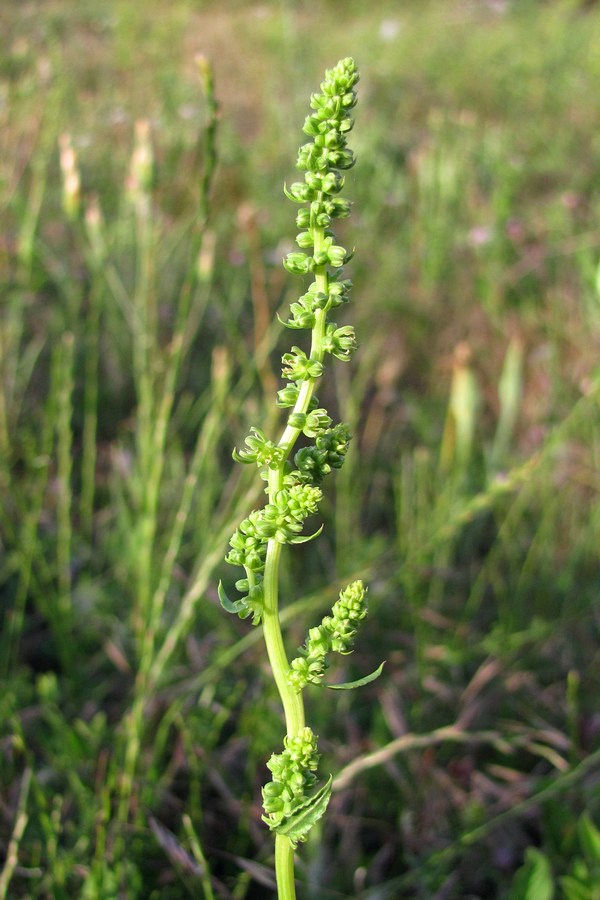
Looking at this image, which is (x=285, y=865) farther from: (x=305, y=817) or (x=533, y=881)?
(x=533, y=881)

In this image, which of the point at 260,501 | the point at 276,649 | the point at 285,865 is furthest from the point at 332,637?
the point at 260,501

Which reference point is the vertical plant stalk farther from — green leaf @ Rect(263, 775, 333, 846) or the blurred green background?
the blurred green background

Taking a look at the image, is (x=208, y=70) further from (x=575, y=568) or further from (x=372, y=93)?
(x=372, y=93)

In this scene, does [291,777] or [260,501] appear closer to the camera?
[291,777]

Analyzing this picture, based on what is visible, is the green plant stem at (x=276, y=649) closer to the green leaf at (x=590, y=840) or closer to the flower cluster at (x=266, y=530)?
the flower cluster at (x=266, y=530)

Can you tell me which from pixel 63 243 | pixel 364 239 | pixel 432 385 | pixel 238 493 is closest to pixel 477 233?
pixel 364 239
